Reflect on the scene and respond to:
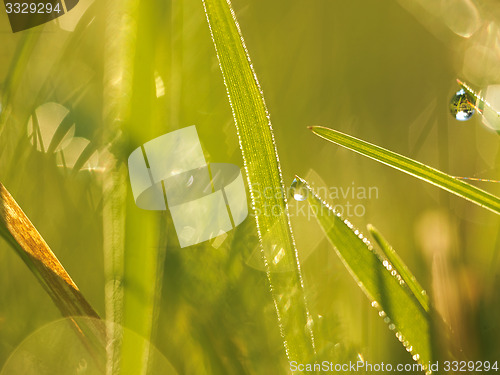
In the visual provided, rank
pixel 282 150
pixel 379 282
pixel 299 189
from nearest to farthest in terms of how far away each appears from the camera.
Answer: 1. pixel 379 282
2. pixel 299 189
3. pixel 282 150

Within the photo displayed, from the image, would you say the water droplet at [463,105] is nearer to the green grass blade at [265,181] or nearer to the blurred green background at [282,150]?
the blurred green background at [282,150]

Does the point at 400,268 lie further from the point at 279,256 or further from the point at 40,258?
the point at 40,258

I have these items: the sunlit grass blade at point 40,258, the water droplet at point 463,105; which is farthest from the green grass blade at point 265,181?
the water droplet at point 463,105

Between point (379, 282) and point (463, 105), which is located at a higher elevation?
point (463, 105)

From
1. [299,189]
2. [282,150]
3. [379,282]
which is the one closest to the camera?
[379,282]

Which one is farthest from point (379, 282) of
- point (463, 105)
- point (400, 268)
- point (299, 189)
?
point (463, 105)

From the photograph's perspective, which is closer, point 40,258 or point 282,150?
point 40,258

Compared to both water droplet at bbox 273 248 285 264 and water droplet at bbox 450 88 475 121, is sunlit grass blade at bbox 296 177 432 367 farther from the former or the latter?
water droplet at bbox 450 88 475 121
